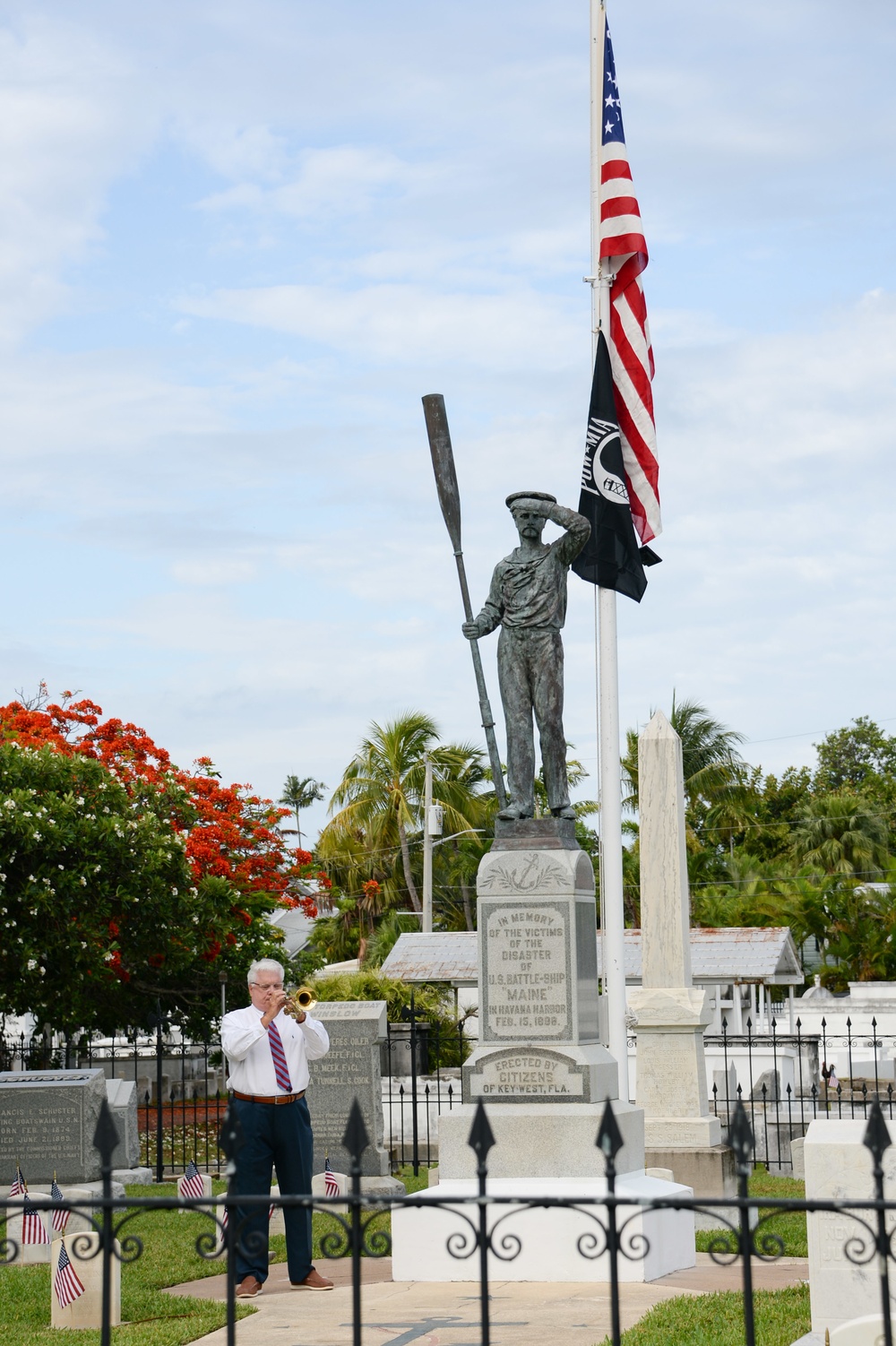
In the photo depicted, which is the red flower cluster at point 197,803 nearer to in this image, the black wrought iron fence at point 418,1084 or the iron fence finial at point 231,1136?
the black wrought iron fence at point 418,1084

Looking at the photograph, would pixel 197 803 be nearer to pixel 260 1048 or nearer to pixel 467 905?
pixel 260 1048

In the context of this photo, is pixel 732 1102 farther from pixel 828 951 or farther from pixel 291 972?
pixel 828 951

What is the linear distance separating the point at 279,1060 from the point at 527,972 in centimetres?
205

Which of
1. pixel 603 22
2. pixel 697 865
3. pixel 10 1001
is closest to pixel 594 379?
pixel 603 22

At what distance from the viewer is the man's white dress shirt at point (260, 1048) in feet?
26.3

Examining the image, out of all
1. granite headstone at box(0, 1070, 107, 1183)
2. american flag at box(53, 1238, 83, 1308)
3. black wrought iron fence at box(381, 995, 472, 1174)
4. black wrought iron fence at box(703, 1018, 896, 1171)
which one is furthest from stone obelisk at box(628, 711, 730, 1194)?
american flag at box(53, 1238, 83, 1308)

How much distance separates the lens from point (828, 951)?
44.6m

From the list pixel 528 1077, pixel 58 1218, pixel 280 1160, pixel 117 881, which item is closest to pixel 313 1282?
pixel 280 1160

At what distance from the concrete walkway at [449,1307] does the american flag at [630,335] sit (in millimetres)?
6578

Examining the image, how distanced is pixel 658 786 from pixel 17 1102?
647 cm

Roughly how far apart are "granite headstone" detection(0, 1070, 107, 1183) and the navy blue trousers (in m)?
6.16

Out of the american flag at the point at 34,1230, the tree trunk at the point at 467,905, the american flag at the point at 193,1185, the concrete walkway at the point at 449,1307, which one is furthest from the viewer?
the tree trunk at the point at 467,905

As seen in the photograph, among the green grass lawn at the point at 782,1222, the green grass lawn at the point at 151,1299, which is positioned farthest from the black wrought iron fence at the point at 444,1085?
the green grass lawn at the point at 151,1299

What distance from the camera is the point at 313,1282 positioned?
27.7 ft
